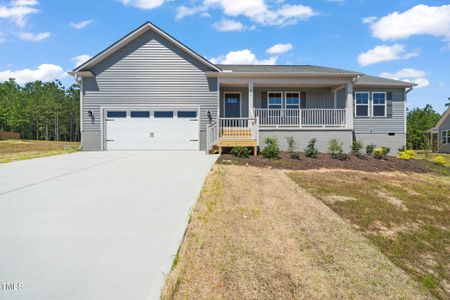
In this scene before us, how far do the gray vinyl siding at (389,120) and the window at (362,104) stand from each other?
23cm

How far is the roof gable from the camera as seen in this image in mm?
15633

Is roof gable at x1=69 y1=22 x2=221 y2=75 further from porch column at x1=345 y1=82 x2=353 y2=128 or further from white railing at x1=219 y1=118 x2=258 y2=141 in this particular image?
porch column at x1=345 y1=82 x2=353 y2=128

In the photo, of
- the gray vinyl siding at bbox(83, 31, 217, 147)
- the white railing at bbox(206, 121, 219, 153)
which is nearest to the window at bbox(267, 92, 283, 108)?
the gray vinyl siding at bbox(83, 31, 217, 147)

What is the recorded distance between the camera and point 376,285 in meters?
3.26

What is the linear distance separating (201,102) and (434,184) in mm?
10721

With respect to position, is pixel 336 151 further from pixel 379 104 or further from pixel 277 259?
pixel 277 259

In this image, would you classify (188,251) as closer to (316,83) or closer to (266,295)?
(266,295)

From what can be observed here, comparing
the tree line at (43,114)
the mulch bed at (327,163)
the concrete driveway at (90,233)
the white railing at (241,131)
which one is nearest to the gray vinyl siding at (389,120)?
the mulch bed at (327,163)

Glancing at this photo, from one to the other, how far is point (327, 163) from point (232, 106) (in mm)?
6971

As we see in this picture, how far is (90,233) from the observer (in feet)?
13.4

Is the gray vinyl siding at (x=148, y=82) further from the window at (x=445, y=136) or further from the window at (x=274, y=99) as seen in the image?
the window at (x=445, y=136)

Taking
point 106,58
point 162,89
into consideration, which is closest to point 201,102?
point 162,89

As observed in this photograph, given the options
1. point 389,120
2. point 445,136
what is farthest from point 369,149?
point 445,136

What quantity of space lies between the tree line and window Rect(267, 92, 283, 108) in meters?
46.3
